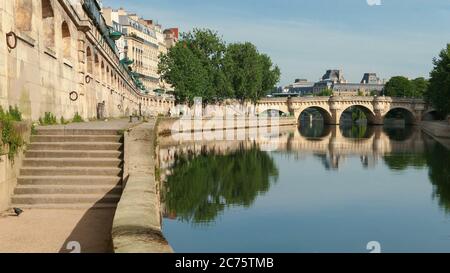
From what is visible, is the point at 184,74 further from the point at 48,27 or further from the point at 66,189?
the point at 66,189

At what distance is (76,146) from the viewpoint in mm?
11945

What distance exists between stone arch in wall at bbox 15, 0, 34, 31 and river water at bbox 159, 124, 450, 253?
688 cm

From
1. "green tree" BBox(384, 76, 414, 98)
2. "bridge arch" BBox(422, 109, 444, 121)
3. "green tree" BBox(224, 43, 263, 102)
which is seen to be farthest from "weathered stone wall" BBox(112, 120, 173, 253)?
"green tree" BBox(384, 76, 414, 98)

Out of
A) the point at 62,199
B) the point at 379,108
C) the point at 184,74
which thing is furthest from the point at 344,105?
the point at 62,199

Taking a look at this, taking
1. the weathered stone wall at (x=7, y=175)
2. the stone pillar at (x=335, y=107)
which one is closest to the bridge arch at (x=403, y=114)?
the stone pillar at (x=335, y=107)

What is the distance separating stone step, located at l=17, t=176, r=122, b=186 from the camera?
10.5 metres

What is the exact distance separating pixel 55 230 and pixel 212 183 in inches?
560

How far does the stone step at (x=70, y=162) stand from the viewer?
1111 cm

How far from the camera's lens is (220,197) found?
1920cm

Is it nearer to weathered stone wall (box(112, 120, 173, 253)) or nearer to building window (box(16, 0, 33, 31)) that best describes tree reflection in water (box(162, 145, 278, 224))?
weathered stone wall (box(112, 120, 173, 253))

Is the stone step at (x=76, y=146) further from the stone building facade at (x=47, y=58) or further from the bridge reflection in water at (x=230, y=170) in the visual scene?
the bridge reflection in water at (x=230, y=170)
